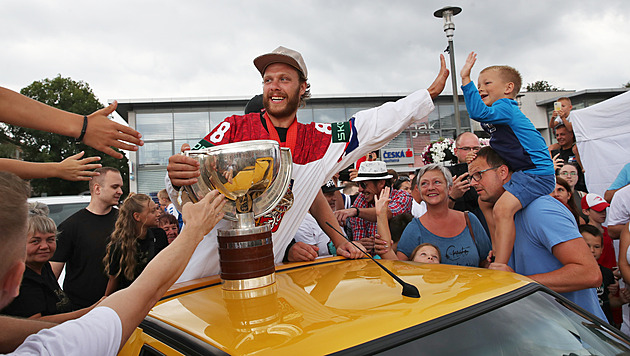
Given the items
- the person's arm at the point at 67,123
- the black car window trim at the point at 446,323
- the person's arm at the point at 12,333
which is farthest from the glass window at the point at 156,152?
the black car window trim at the point at 446,323

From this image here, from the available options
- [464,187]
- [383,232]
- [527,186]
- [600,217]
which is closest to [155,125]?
[464,187]

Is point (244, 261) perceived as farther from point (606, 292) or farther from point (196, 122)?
point (196, 122)

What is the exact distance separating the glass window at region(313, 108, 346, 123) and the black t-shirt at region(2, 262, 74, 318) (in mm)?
17425

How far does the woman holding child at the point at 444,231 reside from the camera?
10.3ft

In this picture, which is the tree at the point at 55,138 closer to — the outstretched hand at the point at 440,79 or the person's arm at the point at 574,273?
the outstretched hand at the point at 440,79

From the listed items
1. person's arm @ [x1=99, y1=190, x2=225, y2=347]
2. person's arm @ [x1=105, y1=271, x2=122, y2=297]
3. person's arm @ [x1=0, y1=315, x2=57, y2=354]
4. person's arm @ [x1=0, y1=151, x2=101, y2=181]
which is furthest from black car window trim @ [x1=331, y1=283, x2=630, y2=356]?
person's arm @ [x1=105, y1=271, x2=122, y2=297]

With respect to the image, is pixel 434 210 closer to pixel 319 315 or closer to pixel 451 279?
pixel 451 279

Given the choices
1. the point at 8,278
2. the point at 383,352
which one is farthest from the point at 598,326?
the point at 8,278

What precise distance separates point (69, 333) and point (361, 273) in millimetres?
1075

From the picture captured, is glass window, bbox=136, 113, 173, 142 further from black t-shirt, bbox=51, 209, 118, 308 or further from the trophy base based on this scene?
the trophy base

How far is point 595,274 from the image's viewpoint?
218cm

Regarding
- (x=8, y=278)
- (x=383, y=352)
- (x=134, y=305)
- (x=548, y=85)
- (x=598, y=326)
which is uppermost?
(x=548, y=85)

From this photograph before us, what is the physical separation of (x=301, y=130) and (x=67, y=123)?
4.40ft

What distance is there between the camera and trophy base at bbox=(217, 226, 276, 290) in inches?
60.6
